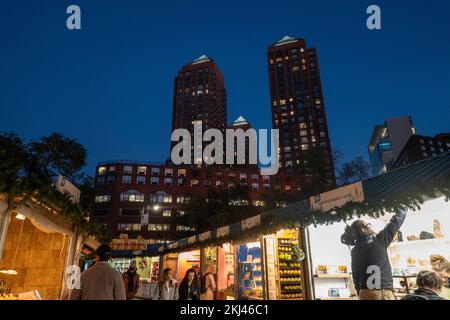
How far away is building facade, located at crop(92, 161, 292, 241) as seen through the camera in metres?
63.8

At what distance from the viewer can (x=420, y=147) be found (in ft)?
269

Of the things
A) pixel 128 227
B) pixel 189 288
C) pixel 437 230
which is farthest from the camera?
pixel 128 227

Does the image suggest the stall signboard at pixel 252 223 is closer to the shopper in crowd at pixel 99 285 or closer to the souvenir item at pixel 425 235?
the souvenir item at pixel 425 235

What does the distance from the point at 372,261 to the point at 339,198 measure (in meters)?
1.32

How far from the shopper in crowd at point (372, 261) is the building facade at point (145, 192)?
55934mm

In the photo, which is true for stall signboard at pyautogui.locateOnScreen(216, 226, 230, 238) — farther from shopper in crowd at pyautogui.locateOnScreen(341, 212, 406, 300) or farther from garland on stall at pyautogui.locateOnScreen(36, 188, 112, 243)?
shopper in crowd at pyautogui.locateOnScreen(341, 212, 406, 300)

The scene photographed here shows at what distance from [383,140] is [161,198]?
239 ft

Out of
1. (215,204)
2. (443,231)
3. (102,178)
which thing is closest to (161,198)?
(102,178)

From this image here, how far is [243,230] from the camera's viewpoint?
932 cm

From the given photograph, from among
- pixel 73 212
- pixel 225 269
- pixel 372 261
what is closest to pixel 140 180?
pixel 225 269

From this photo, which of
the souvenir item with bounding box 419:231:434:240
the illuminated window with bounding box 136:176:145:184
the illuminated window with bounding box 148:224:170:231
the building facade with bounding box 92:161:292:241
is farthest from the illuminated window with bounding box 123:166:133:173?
the souvenir item with bounding box 419:231:434:240

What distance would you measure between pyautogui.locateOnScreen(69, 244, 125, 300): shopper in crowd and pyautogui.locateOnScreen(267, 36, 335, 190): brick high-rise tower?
101663mm

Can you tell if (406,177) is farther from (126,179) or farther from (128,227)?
(126,179)

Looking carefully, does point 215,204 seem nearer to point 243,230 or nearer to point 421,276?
point 243,230
